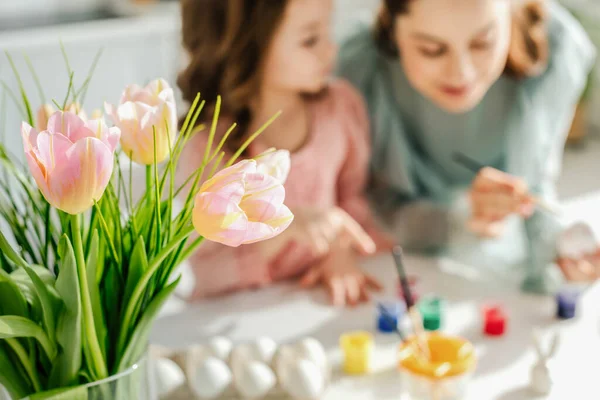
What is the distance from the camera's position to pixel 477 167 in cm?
102

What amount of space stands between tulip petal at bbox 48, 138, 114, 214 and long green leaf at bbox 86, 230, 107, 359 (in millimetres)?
63

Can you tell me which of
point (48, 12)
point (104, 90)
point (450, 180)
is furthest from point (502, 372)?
point (48, 12)

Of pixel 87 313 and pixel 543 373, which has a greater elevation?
pixel 87 313

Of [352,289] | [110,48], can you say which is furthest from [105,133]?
[110,48]

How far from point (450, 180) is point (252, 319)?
0.37m

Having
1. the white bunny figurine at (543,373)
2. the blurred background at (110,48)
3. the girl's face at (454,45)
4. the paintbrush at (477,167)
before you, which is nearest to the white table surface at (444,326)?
the white bunny figurine at (543,373)

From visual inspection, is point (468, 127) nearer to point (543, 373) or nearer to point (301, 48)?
point (301, 48)

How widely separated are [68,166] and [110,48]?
1.03m

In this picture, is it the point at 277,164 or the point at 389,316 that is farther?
the point at 389,316

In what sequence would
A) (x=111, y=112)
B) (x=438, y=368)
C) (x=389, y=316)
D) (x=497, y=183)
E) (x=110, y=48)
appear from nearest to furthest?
(x=111, y=112), (x=438, y=368), (x=389, y=316), (x=497, y=183), (x=110, y=48)

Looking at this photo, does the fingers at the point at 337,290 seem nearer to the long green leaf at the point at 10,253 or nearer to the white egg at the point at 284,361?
the white egg at the point at 284,361

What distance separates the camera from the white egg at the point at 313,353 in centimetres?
74

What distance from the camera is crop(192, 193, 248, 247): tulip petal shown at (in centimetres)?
46

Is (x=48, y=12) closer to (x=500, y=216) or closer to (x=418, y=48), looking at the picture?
(x=418, y=48)
